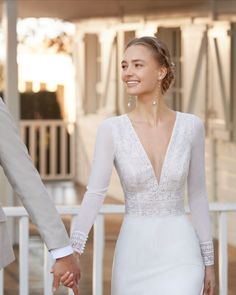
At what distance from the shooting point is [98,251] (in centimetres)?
506

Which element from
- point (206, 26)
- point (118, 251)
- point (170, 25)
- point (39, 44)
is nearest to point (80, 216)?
point (118, 251)

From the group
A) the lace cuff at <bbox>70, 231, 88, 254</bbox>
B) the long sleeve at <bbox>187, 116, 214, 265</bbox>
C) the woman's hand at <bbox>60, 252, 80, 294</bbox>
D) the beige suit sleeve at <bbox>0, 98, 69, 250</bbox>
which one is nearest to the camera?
the beige suit sleeve at <bbox>0, 98, 69, 250</bbox>

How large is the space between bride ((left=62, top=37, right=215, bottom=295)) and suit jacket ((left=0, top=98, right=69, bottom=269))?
2.06 feet

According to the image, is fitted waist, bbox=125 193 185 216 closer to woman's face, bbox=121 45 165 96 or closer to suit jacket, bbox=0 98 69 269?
woman's face, bbox=121 45 165 96

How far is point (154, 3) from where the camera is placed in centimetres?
1205

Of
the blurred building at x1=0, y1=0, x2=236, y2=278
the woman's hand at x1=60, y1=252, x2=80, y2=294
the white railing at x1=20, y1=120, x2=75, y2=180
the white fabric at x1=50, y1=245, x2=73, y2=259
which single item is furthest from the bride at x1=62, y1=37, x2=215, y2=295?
the white railing at x1=20, y1=120, x2=75, y2=180

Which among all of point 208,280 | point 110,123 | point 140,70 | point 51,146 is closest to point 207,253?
point 208,280

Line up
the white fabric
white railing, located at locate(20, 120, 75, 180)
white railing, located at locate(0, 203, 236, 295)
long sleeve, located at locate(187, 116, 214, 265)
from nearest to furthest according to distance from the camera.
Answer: the white fabric → long sleeve, located at locate(187, 116, 214, 265) → white railing, located at locate(0, 203, 236, 295) → white railing, located at locate(20, 120, 75, 180)

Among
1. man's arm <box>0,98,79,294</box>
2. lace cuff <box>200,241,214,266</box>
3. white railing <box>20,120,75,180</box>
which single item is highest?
man's arm <box>0,98,79,294</box>

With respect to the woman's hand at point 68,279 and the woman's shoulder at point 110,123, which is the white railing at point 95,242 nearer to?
the woman's shoulder at point 110,123

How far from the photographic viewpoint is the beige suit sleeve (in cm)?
312

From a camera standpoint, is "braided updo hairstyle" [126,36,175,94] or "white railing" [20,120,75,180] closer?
"braided updo hairstyle" [126,36,175,94]

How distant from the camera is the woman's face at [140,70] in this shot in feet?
12.8

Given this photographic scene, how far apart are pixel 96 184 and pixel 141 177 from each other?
164mm
